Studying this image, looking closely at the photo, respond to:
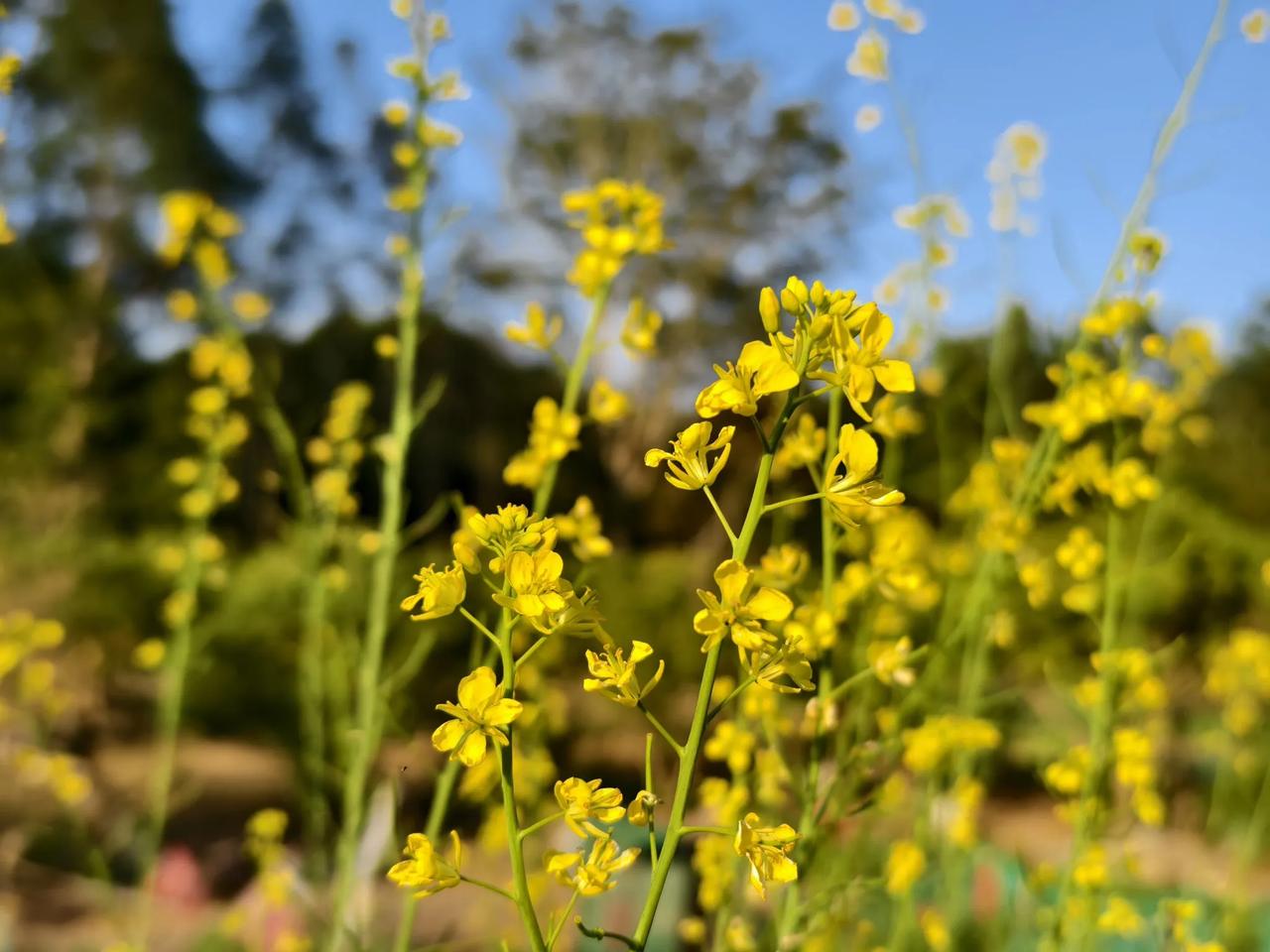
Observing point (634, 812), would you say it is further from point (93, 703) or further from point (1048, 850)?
point (93, 703)

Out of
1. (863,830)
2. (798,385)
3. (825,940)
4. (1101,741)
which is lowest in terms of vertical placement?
(825,940)

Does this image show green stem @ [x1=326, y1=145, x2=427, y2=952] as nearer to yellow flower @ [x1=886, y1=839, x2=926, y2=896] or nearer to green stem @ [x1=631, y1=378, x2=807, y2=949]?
yellow flower @ [x1=886, y1=839, x2=926, y2=896]

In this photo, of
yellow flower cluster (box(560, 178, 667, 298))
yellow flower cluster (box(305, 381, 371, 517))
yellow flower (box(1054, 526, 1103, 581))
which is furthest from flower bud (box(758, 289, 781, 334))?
yellow flower cluster (box(305, 381, 371, 517))

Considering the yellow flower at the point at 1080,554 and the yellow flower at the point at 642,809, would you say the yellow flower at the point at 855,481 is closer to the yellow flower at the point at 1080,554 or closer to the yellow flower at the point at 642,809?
the yellow flower at the point at 642,809

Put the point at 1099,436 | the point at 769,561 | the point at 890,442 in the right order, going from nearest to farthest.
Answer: the point at 769,561, the point at 890,442, the point at 1099,436

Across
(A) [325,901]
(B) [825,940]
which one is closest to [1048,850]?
(A) [325,901]

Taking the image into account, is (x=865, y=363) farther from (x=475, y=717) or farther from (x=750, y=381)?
(x=475, y=717)
